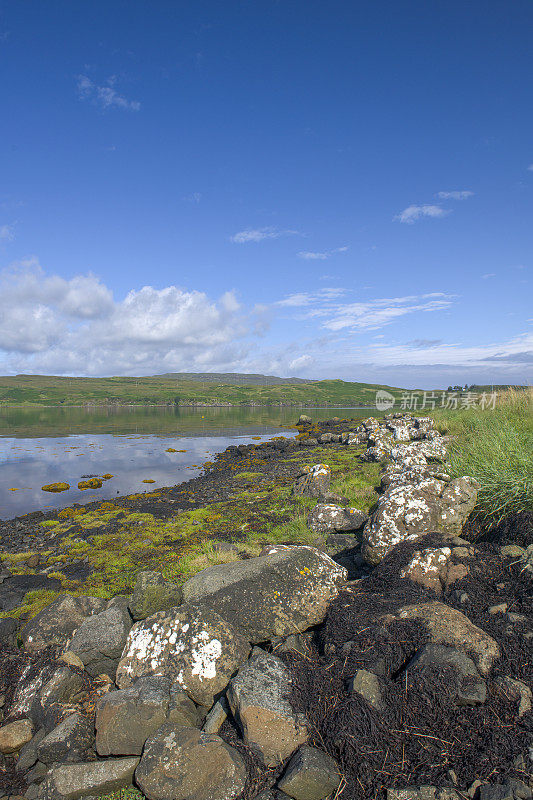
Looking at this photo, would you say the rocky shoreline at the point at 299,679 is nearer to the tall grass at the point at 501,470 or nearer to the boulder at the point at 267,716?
the boulder at the point at 267,716

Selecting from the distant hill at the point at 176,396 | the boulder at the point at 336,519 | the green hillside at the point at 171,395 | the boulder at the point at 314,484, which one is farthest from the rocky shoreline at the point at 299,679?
the green hillside at the point at 171,395

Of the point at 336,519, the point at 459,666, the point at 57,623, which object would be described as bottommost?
the point at 57,623

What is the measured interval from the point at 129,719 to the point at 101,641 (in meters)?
1.79

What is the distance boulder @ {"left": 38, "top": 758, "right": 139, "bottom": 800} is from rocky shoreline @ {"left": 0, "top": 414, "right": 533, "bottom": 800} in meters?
0.02

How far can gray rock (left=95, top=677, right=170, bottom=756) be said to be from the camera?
470 cm

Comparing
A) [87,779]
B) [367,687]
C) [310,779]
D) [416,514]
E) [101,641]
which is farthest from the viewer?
[416,514]

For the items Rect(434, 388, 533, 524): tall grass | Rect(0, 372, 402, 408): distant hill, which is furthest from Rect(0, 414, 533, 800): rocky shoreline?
Rect(0, 372, 402, 408): distant hill

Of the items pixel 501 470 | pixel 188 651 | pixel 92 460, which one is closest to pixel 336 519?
pixel 501 470

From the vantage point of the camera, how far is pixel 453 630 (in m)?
4.77

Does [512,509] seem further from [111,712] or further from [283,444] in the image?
[283,444]

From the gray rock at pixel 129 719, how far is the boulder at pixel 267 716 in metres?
0.84

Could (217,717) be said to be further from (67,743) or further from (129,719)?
(67,743)

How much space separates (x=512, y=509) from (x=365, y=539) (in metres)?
2.59

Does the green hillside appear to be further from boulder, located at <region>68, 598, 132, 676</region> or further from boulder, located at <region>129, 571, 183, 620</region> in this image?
boulder, located at <region>68, 598, 132, 676</region>
